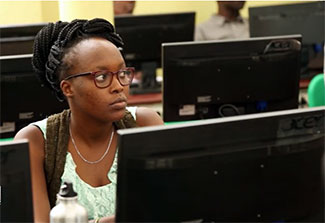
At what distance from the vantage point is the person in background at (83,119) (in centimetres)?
204

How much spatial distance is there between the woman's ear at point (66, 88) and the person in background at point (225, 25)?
4.08 metres

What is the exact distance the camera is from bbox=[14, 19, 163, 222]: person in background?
6.69 feet

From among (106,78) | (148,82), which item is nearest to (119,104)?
(106,78)

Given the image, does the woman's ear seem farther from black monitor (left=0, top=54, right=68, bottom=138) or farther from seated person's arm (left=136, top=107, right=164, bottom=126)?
black monitor (left=0, top=54, right=68, bottom=138)

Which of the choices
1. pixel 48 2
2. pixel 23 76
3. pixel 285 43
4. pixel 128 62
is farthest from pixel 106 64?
pixel 48 2

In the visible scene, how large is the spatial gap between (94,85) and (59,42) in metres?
0.24

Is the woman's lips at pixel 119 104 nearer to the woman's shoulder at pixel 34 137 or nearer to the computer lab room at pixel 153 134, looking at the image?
the computer lab room at pixel 153 134

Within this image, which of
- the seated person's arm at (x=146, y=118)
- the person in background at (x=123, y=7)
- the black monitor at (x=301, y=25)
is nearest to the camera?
the seated person's arm at (x=146, y=118)

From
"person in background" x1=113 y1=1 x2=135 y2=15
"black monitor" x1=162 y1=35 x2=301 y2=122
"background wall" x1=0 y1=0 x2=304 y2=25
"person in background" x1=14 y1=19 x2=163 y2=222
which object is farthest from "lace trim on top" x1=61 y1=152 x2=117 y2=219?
"person in background" x1=113 y1=1 x2=135 y2=15

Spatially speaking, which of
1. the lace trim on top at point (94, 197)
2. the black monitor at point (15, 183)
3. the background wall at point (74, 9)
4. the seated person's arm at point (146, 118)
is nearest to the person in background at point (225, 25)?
the background wall at point (74, 9)

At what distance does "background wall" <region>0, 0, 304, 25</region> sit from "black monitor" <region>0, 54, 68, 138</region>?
0.51 m

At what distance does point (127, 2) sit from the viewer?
588 centimetres

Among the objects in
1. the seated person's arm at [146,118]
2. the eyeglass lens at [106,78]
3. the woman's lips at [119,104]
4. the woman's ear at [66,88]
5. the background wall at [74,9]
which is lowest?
the seated person's arm at [146,118]

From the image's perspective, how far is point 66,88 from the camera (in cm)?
216
